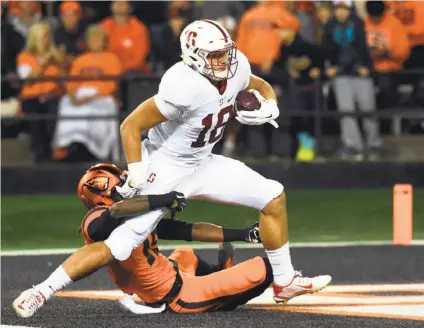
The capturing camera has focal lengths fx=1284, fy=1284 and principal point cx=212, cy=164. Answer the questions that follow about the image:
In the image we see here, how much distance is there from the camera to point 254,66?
14.6 m

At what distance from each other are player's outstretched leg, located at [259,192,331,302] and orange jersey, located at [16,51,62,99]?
7.13m

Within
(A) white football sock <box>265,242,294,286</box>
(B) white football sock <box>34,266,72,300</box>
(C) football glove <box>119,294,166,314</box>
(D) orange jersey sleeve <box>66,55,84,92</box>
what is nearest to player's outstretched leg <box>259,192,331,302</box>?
(A) white football sock <box>265,242,294,286</box>

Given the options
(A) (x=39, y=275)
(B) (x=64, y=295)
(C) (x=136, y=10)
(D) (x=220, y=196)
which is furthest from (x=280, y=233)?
(C) (x=136, y=10)

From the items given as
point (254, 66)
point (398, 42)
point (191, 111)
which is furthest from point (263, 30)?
point (191, 111)

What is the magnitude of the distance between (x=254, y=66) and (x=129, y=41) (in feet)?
4.91

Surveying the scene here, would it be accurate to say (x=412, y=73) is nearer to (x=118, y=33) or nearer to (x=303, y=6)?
(x=303, y=6)

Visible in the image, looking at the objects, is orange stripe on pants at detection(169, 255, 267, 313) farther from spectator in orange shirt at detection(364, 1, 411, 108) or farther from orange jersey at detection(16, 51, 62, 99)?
orange jersey at detection(16, 51, 62, 99)

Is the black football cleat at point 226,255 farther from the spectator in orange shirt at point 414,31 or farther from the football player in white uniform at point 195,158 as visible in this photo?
the spectator in orange shirt at point 414,31

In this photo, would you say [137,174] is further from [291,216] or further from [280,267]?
[291,216]

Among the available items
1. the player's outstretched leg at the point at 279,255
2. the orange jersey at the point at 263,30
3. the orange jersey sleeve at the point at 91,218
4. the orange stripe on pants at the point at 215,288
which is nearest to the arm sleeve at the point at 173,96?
the orange jersey sleeve at the point at 91,218

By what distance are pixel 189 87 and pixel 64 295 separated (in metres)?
2.03

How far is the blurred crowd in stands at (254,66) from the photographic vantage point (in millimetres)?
14484

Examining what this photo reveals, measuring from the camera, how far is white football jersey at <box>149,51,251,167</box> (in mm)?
7879

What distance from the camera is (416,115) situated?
47.0 feet
